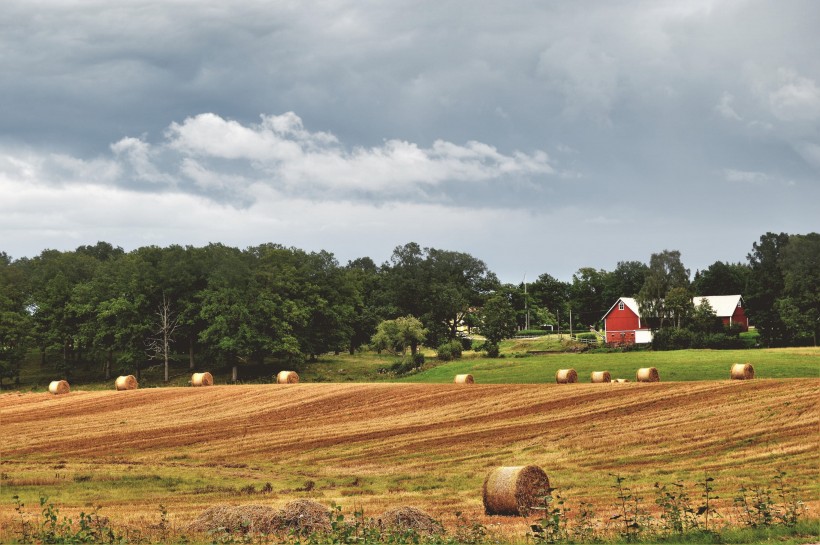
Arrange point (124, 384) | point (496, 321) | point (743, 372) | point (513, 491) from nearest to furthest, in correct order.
Answer: point (513, 491) < point (743, 372) < point (124, 384) < point (496, 321)

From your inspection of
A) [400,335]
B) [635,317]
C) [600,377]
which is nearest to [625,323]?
[635,317]

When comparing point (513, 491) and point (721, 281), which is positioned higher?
point (721, 281)

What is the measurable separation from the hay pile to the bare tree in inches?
2332

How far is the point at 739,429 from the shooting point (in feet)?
87.7

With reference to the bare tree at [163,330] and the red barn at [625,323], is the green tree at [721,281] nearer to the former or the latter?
the red barn at [625,323]

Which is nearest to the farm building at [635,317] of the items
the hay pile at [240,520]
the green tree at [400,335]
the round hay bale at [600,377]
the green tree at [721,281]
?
the green tree at [721,281]

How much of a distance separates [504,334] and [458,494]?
198ft

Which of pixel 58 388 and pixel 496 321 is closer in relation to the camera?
pixel 58 388

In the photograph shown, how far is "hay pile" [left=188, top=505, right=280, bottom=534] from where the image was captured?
15.5m

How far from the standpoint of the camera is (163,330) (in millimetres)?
74375

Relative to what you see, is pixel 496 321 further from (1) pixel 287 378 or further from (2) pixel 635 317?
(1) pixel 287 378

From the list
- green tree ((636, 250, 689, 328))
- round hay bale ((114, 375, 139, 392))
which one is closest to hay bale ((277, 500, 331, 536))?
round hay bale ((114, 375, 139, 392))

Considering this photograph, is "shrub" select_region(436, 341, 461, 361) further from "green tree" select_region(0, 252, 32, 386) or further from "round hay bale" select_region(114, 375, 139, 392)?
"green tree" select_region(0, 252, 32, 386)

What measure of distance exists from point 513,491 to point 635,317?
84697mm
